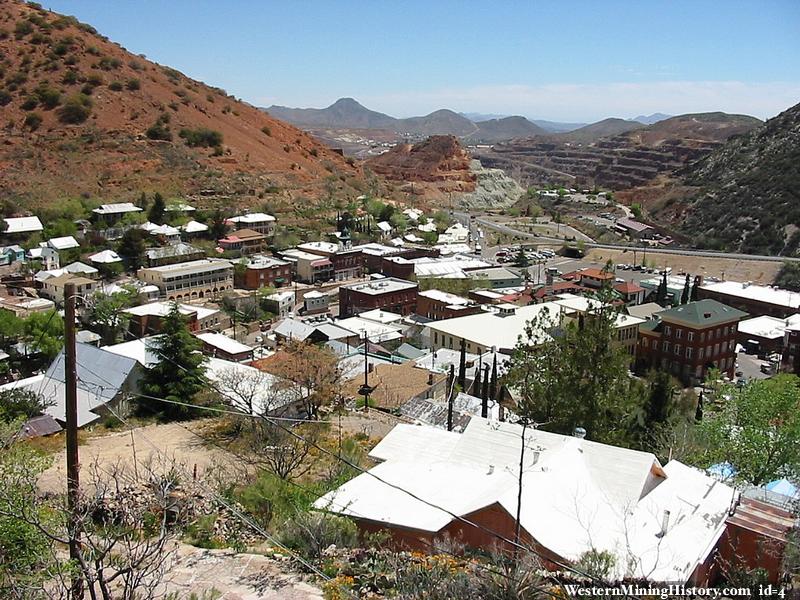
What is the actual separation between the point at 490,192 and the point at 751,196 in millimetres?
45335

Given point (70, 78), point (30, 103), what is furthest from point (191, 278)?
point (70, 78)

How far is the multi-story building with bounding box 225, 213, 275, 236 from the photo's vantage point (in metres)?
56.9

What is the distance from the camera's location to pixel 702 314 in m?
34.9

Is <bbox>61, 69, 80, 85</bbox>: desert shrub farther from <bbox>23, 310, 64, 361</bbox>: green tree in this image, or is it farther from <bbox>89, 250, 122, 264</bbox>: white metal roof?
<bbox>23, 310, 64, 361</bbox>: green tree

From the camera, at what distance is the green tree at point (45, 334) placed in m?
27.9

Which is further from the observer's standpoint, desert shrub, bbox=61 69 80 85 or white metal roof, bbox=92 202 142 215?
desert shrub, bbox=61 69 80 85

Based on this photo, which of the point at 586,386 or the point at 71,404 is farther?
the point at 586,386

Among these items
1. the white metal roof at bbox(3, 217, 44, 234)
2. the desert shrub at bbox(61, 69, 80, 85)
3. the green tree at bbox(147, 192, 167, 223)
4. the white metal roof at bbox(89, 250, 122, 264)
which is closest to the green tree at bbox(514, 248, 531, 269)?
the green tree at bbox(147, 192, 167, 223)

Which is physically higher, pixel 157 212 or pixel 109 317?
pixel 157 212

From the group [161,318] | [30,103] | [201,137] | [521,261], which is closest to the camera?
[161,318]

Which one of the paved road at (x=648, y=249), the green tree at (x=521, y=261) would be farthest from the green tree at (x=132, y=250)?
the paved road at (x=648, y=249)

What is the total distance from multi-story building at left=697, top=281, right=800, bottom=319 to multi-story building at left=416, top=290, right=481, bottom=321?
17480mm

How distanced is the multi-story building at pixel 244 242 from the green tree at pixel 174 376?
35128 millimetres

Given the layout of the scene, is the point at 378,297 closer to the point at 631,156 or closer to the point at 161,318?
the point at 161,318
